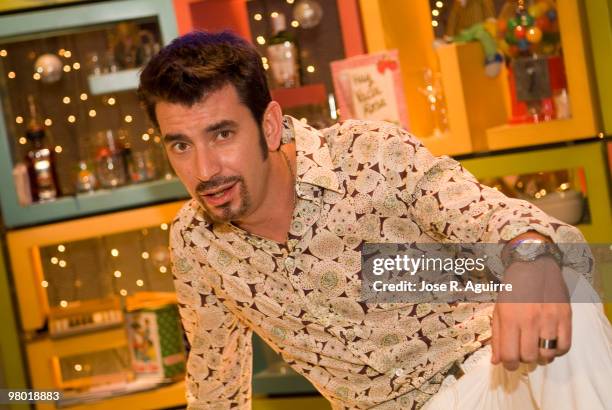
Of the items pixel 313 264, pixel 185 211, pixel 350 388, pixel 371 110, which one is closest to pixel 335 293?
→ pixel 313 264

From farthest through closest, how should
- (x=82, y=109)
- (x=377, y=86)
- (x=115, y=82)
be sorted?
(x=82, y=109), (x=115, y=82), (x=377, y=86)

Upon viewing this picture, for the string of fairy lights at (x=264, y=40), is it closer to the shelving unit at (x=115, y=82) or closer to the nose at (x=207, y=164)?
the shelving unit at (x=115, y=82)

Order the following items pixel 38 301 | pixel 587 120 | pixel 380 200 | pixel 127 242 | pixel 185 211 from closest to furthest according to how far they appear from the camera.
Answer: pixel 380 200 < pixel 185 211 < pixel 587 120 < pixel 38 301 < pixel 127 242

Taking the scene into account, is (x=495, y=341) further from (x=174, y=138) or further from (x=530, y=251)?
(x=174, y=138)

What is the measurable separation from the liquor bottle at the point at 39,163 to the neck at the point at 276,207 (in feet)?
3.35

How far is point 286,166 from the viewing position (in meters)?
1.78

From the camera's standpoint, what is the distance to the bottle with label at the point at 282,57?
257 cm

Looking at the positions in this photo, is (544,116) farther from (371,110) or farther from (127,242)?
(127,242)

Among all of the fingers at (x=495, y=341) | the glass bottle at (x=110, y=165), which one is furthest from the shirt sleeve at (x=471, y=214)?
the glass bottle at (x=110, y=165)

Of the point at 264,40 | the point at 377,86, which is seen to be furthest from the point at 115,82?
the point at 377,86

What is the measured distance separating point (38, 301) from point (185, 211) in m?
0.88

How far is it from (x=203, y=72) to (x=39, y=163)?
1122 millimetres

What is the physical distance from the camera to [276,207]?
175 centimetres

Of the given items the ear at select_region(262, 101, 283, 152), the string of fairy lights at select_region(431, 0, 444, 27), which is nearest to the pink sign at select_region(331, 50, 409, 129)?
the string of fairy lights at select_region(431, 0, 444, 27)
